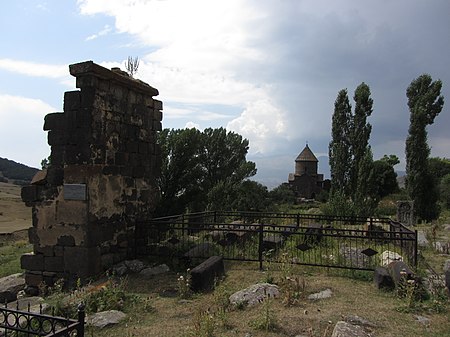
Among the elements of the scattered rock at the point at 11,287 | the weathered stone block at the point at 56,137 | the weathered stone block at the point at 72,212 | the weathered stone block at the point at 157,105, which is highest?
the weathered stone block at the point at 157,105

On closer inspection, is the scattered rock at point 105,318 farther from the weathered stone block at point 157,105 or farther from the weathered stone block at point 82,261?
the weathered stone block at point 157,105

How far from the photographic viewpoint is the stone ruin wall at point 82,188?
834cm

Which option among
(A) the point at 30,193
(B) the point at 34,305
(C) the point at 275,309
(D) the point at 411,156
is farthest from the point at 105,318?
(D) the point at 411,156

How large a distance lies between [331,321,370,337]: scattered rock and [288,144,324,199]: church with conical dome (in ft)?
197

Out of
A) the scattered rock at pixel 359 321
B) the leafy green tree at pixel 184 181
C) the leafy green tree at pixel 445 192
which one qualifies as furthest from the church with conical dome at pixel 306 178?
the scattered rock at pixel 359 321

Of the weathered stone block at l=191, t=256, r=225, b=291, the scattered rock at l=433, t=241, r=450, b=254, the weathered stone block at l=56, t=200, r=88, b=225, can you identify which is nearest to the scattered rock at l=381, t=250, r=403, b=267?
the scattered rock at l=433, t=241, r=450, b=254

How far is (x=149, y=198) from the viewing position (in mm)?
10703

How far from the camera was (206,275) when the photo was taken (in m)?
7.21

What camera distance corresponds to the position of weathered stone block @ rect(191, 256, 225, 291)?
7.02 meters

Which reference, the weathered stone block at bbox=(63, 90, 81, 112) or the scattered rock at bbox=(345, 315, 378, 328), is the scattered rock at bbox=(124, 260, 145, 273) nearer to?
the weathered stone block at bbox=(63, 90, 81, 112)

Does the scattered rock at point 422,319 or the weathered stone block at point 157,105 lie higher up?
Answer: the weathered stone block at point 157,105

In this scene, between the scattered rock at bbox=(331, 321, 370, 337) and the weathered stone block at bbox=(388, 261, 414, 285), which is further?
the weathered stone block at bbox=(388, 261, 414, 285)

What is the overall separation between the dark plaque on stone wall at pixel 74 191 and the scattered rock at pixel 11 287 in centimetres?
240

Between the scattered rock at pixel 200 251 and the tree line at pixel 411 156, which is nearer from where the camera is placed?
the scattered rock at pixel 200 251
